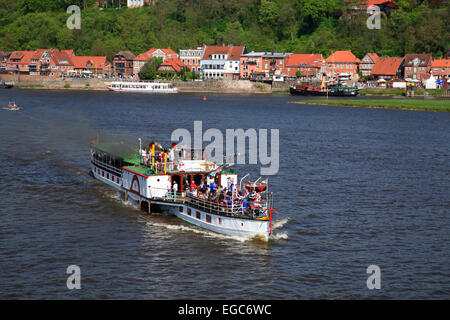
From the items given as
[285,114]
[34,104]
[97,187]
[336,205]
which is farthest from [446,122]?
[34,104]

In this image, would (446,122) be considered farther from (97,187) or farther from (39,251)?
(39,251)

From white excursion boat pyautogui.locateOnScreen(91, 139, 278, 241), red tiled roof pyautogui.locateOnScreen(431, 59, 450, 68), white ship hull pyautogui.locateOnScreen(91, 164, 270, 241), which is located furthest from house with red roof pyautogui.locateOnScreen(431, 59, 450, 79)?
white ship hull pyautogui.locateOnScreen(91, 164, 270, 241)

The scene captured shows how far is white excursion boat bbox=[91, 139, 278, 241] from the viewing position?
42.3 metres

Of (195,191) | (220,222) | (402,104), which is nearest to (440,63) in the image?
(402,104)

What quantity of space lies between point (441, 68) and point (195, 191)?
17164cm

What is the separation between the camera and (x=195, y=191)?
45.9 meters

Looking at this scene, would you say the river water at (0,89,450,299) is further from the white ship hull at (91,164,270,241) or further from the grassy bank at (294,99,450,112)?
the grassy bank at (294,99,450,112)

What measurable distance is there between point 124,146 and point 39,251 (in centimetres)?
2613

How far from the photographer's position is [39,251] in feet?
130

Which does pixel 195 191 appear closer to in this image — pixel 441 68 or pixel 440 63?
pixel 441 68

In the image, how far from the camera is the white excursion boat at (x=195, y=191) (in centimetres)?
4231

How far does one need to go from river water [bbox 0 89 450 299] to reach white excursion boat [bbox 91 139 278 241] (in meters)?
1.07

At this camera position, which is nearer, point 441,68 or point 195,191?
point 195,191
